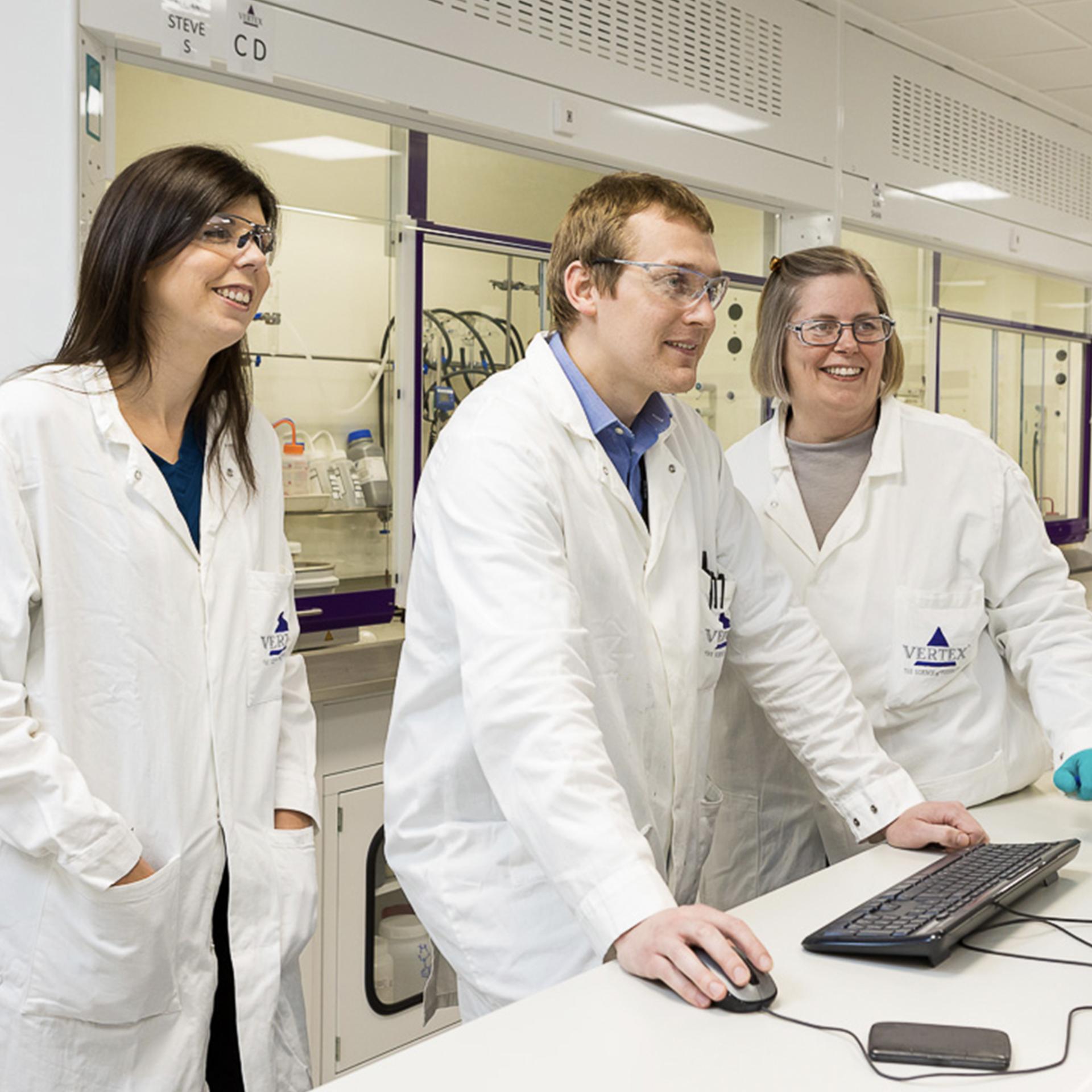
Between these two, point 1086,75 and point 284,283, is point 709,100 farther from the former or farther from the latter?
point 1086,75

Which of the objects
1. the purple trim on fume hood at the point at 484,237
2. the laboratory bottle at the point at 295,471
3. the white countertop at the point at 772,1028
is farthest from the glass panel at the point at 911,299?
the white countertop at the point at 772,1028

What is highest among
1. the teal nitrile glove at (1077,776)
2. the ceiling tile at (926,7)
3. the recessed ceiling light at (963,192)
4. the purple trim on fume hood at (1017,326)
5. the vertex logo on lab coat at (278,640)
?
the ceiling tile at (926,7)

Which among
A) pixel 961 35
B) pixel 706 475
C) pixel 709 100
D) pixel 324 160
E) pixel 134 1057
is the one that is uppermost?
pixel 961 35

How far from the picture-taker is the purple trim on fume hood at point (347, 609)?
2443 mm

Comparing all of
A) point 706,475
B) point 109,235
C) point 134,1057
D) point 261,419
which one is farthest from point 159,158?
point 134,1057

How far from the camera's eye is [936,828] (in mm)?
1573

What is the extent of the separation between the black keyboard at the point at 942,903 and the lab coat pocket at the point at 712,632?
0.35 metres

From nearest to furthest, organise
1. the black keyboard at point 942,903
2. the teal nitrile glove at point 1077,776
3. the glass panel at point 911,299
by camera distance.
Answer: the black keyboard at point 942,903
the teal nitrile glove at point 1077,776
the glass panel at point 911,299

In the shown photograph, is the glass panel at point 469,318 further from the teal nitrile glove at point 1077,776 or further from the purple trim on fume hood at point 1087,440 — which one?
the purple trim on fume hood at point 1087,440

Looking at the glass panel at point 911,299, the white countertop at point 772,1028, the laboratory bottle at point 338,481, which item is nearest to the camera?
the white countertop at point 772,1028

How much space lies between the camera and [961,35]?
373 cm

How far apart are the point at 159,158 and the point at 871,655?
4.05 ft

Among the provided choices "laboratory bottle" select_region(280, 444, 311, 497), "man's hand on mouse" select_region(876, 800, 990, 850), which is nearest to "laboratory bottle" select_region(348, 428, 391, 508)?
"laboratory bottle" select_region(280, 444, 311, 497)

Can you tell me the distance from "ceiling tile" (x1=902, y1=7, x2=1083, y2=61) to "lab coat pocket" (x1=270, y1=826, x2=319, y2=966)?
3.08 meters
